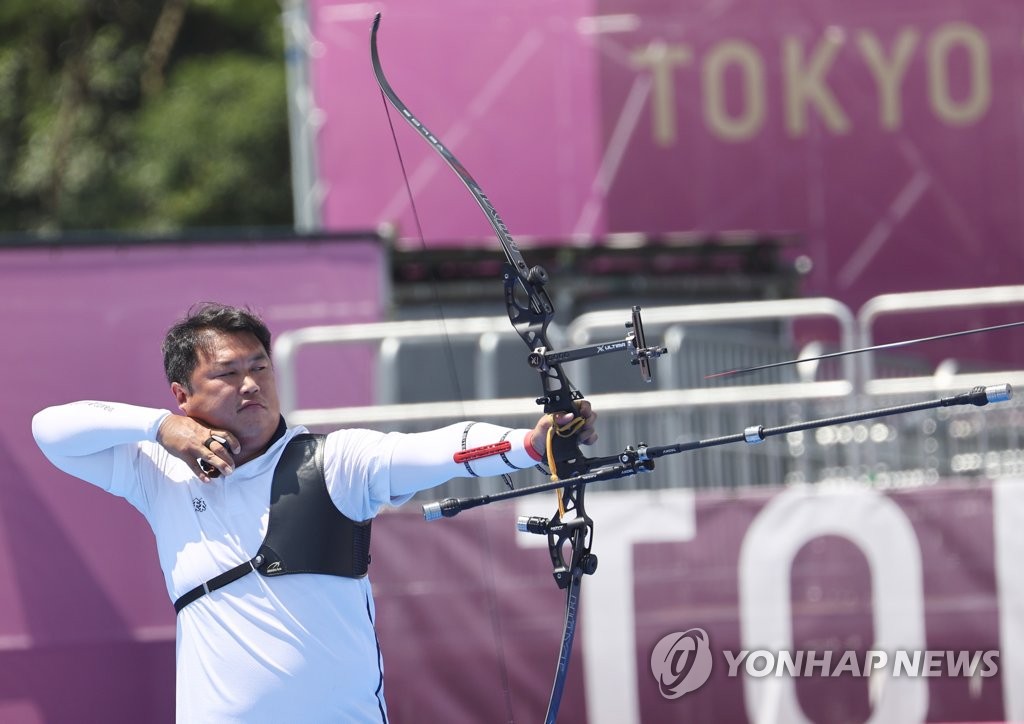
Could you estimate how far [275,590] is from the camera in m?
3.33

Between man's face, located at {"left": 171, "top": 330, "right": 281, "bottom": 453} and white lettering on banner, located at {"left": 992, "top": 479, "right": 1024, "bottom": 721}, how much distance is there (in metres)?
3.27

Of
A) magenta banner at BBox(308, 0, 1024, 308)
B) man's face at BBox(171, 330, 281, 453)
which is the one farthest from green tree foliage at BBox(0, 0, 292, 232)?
man's face at BBox(171, 330, 281, 453)

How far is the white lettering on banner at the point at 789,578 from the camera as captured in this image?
562 cm

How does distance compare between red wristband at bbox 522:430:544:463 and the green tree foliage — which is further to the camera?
the green tree foliage

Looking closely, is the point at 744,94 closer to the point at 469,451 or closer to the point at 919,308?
the point at 919,308

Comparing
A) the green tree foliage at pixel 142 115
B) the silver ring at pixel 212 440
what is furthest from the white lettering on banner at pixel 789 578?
the green tree foliage at pixel 142 115

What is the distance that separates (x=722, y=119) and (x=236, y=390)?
6895 mm

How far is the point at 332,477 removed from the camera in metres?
3.40

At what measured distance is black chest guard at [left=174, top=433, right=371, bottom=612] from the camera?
334 cm

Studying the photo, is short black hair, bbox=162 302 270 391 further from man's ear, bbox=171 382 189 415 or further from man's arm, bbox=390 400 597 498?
man's arm, bbox=390 400 597 498

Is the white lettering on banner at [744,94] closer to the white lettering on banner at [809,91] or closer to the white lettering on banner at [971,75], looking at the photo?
the white lettering on banner at [809,91]

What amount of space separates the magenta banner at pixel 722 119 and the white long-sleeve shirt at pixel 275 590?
6.28 metres

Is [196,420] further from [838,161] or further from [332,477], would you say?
[838,161]

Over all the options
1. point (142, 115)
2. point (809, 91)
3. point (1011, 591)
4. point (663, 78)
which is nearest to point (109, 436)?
point (1011, 591)
